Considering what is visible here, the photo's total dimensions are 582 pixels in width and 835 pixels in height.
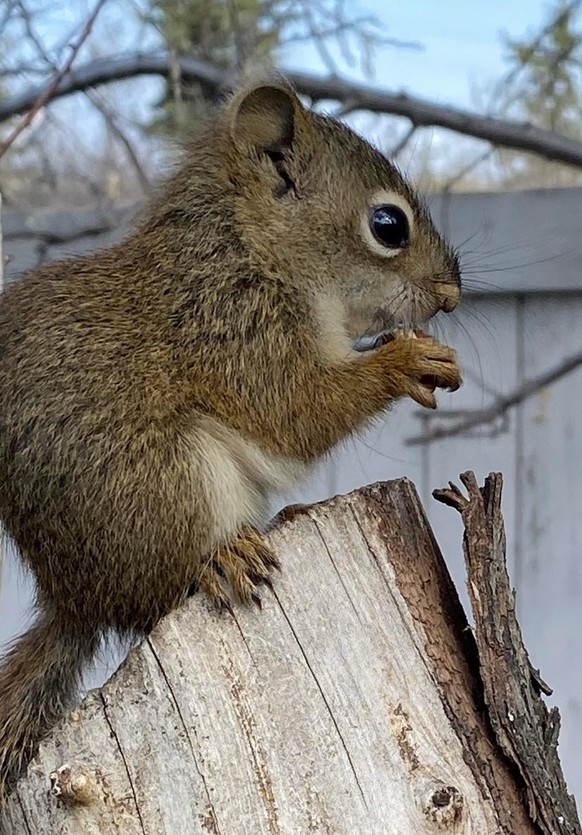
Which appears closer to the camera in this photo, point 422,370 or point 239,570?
point 239,570

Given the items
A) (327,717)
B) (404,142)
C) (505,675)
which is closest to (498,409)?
(404,142)

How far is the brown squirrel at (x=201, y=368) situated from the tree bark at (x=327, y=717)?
7cm

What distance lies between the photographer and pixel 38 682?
119cm

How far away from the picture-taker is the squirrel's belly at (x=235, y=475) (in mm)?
1127

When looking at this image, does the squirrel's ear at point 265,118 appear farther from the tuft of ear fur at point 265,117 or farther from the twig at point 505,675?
the twig at point 505,675

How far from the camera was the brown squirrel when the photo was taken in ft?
3.65

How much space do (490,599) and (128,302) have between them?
517mm

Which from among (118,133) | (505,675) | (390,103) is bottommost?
(505,675)

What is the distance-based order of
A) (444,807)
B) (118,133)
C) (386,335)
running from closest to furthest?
1. (444,807)
2. (386,335)
3. (118,133)

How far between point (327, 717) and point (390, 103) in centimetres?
162

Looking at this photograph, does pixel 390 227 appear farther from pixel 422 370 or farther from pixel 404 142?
pixel 404 142

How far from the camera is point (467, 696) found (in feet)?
3.39

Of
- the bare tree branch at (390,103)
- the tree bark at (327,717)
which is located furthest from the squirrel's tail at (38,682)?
the bare tree branch at (390,103)

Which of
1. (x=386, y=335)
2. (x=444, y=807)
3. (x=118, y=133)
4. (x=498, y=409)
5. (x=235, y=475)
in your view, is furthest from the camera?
(x=118, y=133)
